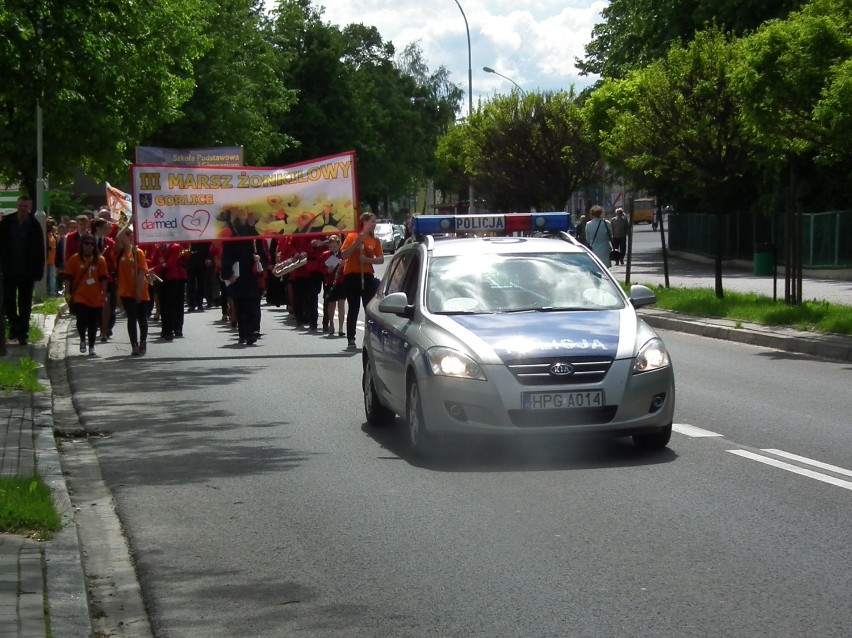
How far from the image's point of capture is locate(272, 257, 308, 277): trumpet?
24.9 m

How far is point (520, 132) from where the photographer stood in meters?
63.5

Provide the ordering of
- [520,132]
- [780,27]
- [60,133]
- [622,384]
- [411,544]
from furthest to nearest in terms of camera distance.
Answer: [520,132], [60,133], [780,27], [622,384], [411,544]

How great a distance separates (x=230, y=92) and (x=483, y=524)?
4257 centimetres

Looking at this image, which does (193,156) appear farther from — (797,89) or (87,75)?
(87,75)

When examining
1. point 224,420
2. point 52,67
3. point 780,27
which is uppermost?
point 780,27

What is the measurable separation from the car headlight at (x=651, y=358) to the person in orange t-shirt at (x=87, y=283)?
11.4m

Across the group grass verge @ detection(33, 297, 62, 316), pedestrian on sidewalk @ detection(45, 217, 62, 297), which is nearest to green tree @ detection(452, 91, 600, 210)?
pedestrian on sidewalk @ detection(45, 217, 62, 297)

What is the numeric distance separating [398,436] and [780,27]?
49.9 ft

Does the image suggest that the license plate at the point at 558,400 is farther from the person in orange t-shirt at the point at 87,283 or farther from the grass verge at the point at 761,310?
the person in orange t-shirt at the point at 87,283

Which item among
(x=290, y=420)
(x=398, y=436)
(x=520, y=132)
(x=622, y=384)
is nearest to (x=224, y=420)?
(x=290, y=420)

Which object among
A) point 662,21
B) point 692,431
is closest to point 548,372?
point 692,431

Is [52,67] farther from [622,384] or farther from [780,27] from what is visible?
[780,27]

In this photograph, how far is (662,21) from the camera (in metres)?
47.8

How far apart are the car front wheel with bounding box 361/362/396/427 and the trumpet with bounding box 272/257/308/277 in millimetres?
12470
